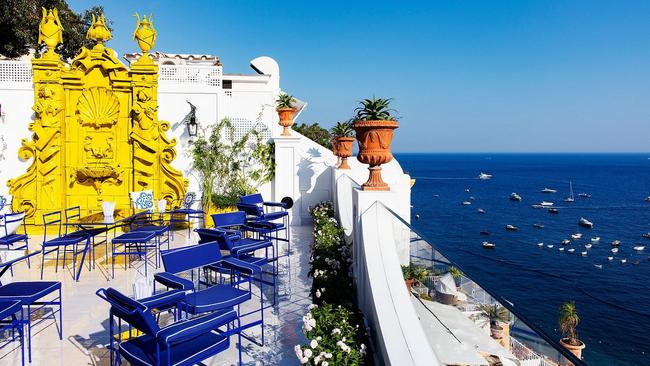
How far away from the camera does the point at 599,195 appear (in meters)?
64.8

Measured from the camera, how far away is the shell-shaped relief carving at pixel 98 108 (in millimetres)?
8875

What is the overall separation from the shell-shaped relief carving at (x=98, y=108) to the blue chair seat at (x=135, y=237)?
428 cm

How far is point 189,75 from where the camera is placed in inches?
369

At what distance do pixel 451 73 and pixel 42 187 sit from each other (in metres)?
44.6

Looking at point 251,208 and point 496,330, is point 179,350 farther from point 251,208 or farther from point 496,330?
point 251,208

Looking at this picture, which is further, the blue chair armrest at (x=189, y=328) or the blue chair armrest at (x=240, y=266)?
the blue chair armrest at (x=240, y=266)

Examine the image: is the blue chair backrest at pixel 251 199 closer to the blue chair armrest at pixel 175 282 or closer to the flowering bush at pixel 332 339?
the blue chair armrest at pixel 175 282

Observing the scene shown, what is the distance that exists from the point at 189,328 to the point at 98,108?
799cm

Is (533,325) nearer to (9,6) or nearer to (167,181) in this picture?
(167,181)

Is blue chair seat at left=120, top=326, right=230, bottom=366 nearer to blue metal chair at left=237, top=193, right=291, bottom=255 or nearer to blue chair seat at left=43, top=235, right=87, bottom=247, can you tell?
blue metal chair at left=237, top=193, right=291, bottom=255

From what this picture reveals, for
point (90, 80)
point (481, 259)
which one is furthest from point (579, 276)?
point (90, 80)

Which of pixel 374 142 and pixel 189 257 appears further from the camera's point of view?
pixel 189 257

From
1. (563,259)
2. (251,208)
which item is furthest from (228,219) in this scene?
(563,259)

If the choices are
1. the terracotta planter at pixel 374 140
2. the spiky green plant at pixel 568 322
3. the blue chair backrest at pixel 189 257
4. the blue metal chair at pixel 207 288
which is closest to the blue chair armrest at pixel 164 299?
the blue metal chair at pixel 207 288
